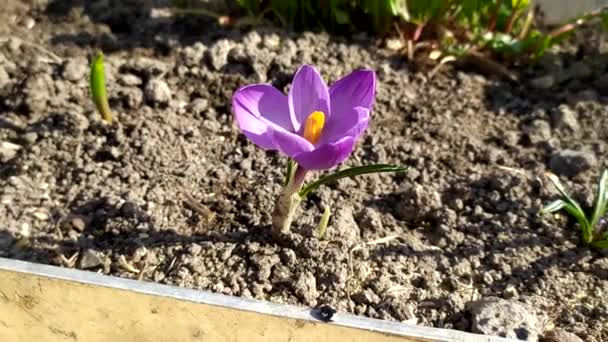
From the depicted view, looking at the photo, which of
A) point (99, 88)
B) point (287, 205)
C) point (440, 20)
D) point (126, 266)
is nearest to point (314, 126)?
point (287, 205)

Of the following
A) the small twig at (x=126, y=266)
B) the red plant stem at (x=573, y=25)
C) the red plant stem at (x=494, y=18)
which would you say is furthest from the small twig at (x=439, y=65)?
the small twig at (x=126, y=266)

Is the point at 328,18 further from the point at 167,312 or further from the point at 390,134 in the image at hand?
the point at 167,312

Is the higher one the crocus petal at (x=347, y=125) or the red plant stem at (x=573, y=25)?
the red plant stem at (x=573, y=25)

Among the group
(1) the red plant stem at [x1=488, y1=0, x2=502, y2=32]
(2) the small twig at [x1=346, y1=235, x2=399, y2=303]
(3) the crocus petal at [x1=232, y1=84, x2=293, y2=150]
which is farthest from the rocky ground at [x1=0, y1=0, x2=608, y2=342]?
(3) the crocus petal at [x1=232, y1=84, x2=293, y2=150]

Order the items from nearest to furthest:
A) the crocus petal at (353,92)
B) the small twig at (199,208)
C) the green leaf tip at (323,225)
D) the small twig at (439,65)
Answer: the crocus petal at (353,92)
the green leaf tip at (323,225)
the small twig at (199,208)
the small twig at (439,65)

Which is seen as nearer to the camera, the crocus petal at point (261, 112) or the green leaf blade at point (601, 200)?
the crocus petal at point (261, 112)

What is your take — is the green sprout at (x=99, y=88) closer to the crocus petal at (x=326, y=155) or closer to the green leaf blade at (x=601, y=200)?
the crocus petal at (x=326, y=155)

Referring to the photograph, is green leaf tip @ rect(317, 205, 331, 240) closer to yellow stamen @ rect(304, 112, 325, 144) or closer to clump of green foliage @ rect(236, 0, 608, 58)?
yellow stamen @ rect(304, 112, 325, 144)
